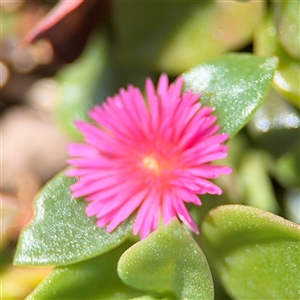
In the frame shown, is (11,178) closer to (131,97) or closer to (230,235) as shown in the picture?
(131,97)

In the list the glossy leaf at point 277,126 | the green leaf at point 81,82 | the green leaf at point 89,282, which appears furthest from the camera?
the green leaf at point 81,82

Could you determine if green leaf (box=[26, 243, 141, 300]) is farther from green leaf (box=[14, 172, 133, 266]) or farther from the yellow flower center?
the yellow flower center

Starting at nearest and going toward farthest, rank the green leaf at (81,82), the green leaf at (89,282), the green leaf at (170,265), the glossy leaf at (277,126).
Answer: the green leaf at (170,265) < the green leaf at (89,282) < the glossy leaf at (277,126) < the green leaf at (81,82)

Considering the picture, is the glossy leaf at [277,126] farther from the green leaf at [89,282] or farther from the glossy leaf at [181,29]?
the green leaf at [89,282]

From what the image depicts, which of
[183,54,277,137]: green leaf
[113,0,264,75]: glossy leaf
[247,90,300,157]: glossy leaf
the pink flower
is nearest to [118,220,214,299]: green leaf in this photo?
the pink flower

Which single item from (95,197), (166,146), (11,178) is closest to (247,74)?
(166,146)

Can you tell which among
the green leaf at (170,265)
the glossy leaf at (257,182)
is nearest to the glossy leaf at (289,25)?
the glossy leaf at (257,182)

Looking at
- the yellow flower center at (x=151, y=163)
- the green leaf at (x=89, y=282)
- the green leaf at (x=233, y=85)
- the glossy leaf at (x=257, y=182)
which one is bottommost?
the glossy leaf at (x=257, y=182)
